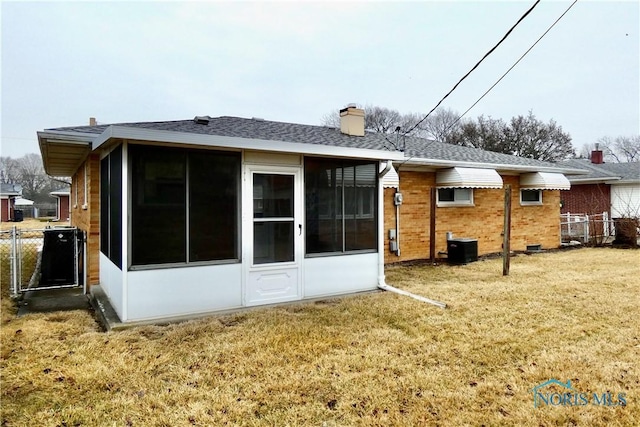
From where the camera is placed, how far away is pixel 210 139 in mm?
5555

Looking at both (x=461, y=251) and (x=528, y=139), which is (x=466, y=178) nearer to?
(x=461, y=251)

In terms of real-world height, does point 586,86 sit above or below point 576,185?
above

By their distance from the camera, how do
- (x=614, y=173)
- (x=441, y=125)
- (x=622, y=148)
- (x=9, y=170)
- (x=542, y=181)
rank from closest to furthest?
(x=542, y=181)
(x=614, y=173)
(x=441, y=125)
(x=622, y=148)
(x=9, y=170)

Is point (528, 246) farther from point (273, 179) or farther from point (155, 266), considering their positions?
point (155, 266)

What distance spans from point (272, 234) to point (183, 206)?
1519 millimetres

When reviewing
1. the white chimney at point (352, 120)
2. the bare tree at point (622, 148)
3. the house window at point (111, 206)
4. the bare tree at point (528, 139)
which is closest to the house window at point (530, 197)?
the white chimney at point (352, 120)

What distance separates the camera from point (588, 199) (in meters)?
21.7

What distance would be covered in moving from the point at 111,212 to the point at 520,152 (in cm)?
3297

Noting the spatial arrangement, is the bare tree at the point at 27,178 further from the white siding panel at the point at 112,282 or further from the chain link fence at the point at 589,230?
the chain link fence at the point at 589,230

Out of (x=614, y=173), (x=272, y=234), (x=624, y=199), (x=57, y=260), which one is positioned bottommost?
(x=57, y=260)

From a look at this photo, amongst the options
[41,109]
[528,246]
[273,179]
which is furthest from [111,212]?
[41,109]

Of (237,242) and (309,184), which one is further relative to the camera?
(309,184)

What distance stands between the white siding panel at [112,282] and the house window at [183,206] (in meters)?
0.47

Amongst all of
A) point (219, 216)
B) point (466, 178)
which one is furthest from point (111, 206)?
point (466, 178)
